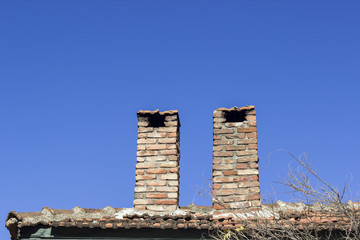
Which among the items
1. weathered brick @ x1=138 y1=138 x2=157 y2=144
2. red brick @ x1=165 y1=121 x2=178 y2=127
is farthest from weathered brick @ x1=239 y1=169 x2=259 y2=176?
weathered brick @ x1=138 y1=138 x2=157 y2=144

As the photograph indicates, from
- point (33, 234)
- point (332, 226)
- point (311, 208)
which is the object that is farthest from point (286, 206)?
point (33, 234)

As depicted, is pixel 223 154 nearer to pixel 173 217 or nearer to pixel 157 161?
pixel 157 161

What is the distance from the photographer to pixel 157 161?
6.10 m

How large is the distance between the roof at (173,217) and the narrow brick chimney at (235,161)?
185mm

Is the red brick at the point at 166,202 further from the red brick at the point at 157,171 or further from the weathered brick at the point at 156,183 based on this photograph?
the red brick at the point at 157,171

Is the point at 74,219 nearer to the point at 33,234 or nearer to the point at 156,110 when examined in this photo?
the point at 33,234

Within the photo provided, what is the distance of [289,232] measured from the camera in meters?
4.95

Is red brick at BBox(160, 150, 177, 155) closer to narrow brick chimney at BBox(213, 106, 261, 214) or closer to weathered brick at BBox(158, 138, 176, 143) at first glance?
weathered brick at BBox(158, 138, 176, 143)

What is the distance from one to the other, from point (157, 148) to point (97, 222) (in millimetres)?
1217

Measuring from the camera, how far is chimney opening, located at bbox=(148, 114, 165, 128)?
641 cm

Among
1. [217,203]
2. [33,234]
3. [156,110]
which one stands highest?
[156,110]

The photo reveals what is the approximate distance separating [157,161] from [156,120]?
0.62m

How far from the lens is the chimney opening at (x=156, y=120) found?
641 cm

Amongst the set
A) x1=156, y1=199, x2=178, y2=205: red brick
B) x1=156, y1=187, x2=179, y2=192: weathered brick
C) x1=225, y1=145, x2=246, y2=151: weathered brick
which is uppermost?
x1=225, y1=145, x2=246, y2=151: weathered brick
